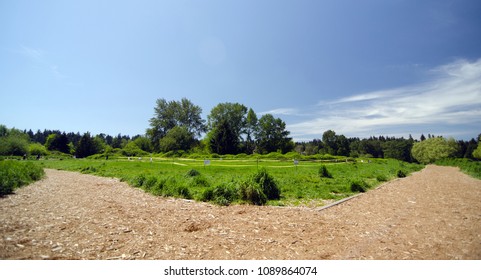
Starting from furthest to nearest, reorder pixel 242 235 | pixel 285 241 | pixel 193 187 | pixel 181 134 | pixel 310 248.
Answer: pixel 181 134, pixel 193 187, pixel 242 235, pixel 285 241, pixel 310 248

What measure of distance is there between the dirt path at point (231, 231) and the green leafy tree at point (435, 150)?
301ft

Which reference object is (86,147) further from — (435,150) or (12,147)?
(435,150)

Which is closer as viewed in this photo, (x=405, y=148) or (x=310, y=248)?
(x=310, y=248)

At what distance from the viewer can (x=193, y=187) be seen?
12.9 meters

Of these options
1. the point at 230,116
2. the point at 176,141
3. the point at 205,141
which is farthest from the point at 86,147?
the point at 230,116

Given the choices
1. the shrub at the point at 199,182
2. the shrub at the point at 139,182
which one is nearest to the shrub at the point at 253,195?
the shrub at the point at 199,182

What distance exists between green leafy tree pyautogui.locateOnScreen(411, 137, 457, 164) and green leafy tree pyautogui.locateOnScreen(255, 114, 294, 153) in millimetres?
52476

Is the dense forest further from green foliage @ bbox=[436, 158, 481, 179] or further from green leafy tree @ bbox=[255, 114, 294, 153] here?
green foliage @ bbox=[436, 158, 481, 179]

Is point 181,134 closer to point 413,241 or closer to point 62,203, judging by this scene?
point 62,203

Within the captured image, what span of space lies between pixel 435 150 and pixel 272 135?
6009 cm

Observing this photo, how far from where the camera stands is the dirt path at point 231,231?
4.70 metres

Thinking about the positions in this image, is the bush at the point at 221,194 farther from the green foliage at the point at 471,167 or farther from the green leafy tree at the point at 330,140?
the green leafy tree at the point at 330,140
